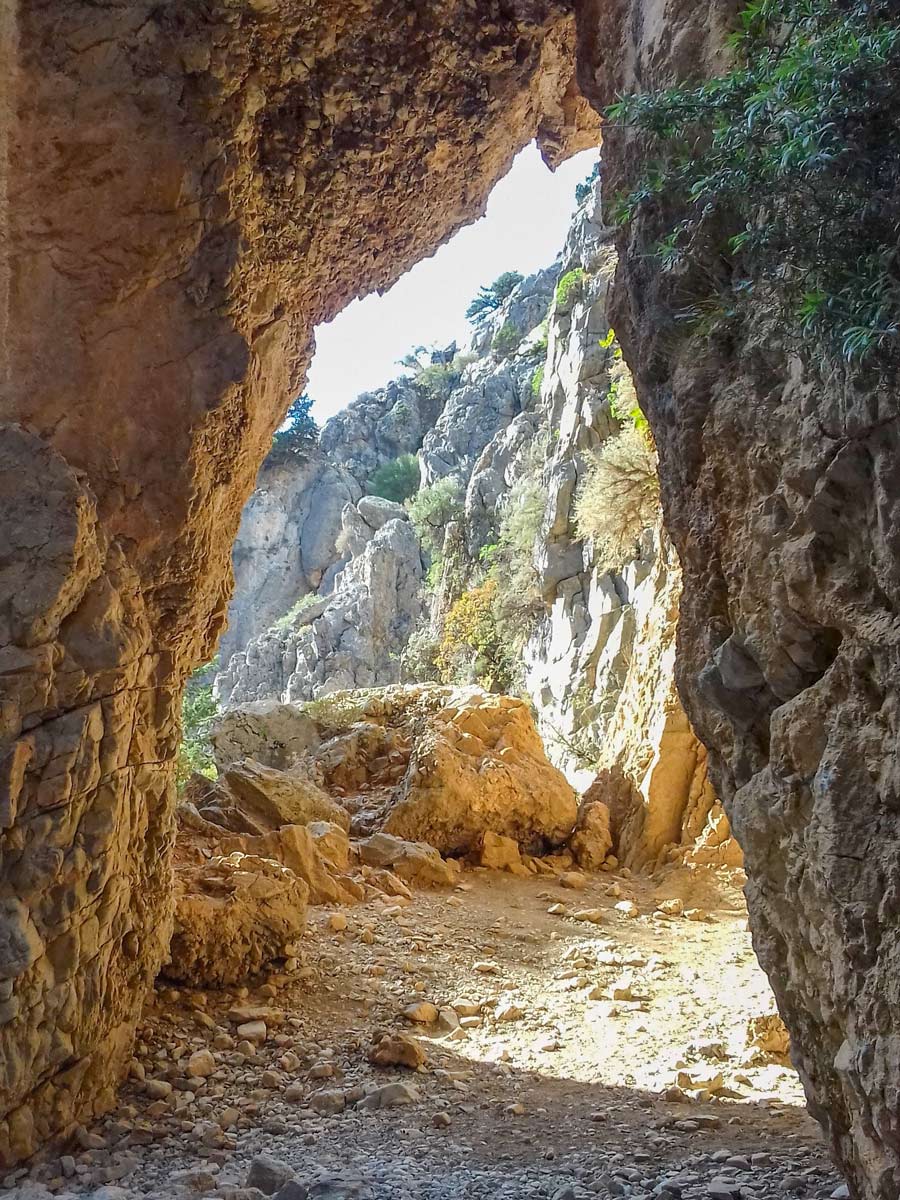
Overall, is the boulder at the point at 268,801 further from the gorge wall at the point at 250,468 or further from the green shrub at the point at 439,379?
the green shrub at the point at 439,379

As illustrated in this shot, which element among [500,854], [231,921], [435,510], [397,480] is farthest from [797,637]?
[397,480]

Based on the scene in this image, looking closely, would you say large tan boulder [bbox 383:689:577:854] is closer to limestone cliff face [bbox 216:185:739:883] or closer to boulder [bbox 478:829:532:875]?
boulder [bbox 478:829:532:875]

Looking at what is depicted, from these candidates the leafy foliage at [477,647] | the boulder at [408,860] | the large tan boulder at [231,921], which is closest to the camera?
the large tan boulder at [231,921]

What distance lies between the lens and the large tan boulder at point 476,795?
988 centimetres

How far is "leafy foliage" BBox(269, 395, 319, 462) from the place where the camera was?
34062 mm

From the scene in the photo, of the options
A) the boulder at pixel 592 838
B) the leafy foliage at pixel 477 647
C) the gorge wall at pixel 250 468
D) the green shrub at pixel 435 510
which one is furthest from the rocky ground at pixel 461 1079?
the green shrub at pixel 435 510

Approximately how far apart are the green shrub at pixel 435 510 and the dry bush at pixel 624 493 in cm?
1220

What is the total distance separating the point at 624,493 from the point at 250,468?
282 inches

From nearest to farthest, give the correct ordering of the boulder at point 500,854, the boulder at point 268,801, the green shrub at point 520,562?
the boulder at point 268,801 < the boulder at point 500,854 < the green shrub at point 520,562

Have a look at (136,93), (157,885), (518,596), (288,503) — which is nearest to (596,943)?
(157,885)

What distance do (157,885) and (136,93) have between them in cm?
445

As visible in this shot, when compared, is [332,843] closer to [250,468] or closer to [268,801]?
[268,801]

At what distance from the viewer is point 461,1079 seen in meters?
5.04

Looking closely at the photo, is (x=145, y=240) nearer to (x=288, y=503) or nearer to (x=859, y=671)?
(x=859, y=671)
